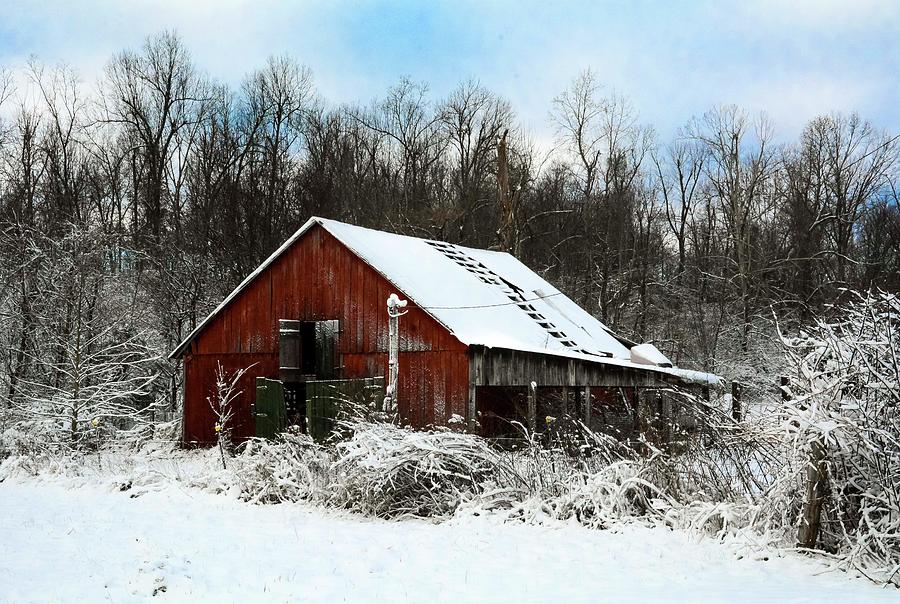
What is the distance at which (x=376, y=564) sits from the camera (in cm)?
844

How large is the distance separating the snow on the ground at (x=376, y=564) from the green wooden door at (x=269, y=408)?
21.5 feet

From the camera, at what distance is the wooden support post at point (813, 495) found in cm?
756

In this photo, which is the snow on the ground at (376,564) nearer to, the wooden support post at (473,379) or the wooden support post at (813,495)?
the wooden support post at (813,495)

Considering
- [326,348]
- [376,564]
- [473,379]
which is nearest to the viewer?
[376,564]

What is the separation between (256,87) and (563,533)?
36.1 metres

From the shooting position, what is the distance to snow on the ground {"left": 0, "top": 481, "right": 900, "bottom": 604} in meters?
7.20

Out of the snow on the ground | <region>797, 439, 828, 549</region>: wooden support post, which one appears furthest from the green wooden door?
<region>797, 439, 828, 549</region>: wooden support post

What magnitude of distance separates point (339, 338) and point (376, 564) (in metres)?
10.3

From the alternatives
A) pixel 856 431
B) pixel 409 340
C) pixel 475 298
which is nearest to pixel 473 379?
pixel 409 340

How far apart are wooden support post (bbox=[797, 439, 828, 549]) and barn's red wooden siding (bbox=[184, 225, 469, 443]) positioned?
899 centimetres

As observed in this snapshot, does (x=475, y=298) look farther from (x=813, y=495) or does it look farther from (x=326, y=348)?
(x=813, y=495)

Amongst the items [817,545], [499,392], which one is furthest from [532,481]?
[499,392]

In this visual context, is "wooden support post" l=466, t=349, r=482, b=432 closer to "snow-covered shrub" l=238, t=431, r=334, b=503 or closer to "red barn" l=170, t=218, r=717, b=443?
"red barn" l=170, t=218, r=717, b=443

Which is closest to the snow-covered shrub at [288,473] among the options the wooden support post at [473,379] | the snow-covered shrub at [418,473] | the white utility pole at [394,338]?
the snow-covered shrub at [418,473]
